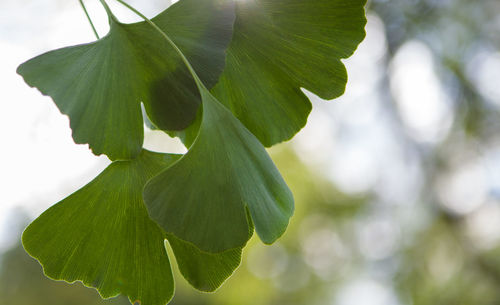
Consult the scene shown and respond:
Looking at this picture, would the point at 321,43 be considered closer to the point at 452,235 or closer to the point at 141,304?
the point at 141,304

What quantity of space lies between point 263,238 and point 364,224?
6.11 m

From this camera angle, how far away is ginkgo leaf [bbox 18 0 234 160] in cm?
44

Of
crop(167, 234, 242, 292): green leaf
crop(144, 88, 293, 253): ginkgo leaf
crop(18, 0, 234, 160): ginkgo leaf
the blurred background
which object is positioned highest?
crop(18, 0, 234, 160): ginkgo leaf

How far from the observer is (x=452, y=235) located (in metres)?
4.83

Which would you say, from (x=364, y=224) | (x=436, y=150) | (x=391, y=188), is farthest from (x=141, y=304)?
(x=364, y=224)

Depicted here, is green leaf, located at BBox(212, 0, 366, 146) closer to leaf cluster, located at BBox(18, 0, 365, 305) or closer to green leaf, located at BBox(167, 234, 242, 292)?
leaf cluster, located at BBox(18, 0, 365, 305)

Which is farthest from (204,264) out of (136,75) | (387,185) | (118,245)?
(387,185)

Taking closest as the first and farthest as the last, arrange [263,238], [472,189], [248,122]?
[263,238], [248,122], [472,189]

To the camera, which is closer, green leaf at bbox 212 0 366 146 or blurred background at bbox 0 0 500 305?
green leaf at bbox 212 0 366 146

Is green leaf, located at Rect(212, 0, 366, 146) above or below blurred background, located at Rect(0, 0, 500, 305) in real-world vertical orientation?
above

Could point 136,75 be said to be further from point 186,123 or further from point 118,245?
point 118,245

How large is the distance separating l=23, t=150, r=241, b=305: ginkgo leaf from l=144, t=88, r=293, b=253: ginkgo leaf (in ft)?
0.23

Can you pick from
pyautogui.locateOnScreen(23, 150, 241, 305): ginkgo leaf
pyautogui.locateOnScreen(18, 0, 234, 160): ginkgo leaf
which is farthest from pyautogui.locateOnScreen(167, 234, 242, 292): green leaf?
pyautogui.locateOnScreen(18, 0, 234, 160): ginkgo leaf

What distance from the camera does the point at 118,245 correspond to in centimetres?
48
